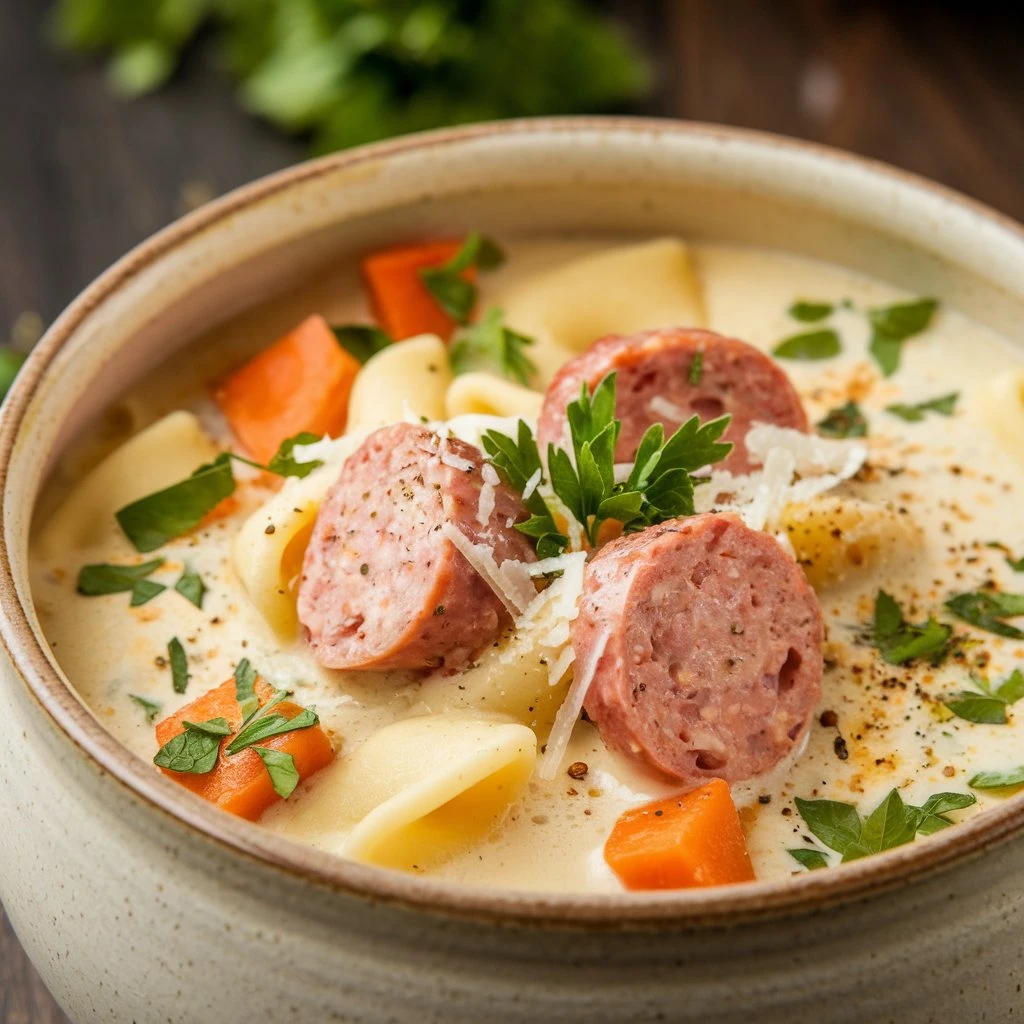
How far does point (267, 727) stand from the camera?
8.06 feet

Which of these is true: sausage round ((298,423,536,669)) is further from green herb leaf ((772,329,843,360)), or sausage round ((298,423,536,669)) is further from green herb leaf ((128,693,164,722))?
green herb leaf ((772,329,843,360))

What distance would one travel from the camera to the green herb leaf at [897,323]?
3.46 meters

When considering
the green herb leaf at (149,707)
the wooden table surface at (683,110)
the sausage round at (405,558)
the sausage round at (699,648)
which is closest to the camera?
the sausage round at (699,648)

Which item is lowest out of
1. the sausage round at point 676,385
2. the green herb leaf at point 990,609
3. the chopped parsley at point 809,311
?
the green herb leaf at point 990,609

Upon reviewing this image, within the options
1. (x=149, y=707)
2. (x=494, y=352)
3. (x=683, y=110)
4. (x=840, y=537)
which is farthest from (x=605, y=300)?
(x=683, y=110)

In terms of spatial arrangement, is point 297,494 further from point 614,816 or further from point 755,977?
point 755,977

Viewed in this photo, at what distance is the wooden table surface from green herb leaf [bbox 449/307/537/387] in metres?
2.06

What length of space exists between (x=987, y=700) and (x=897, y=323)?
1.14 meters

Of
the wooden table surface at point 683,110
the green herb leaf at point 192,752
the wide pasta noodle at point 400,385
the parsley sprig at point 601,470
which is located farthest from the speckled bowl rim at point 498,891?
the wooden table surface at point 683,110

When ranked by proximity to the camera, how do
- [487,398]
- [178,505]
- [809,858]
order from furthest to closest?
1. [487,398]
2. [178,505]
3. [809,858]

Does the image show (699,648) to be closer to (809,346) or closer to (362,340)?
(809,346)

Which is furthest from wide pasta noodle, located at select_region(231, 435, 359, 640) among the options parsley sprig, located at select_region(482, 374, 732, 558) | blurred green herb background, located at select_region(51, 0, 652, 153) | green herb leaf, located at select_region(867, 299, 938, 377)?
blurred green herb background, located at select_region(51, 0, 652, 153)

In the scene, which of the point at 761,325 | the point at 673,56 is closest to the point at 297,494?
the point at 761,325

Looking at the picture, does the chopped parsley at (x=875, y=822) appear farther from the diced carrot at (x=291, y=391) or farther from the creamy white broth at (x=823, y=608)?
the diced carrot at (x=291, y=391)
